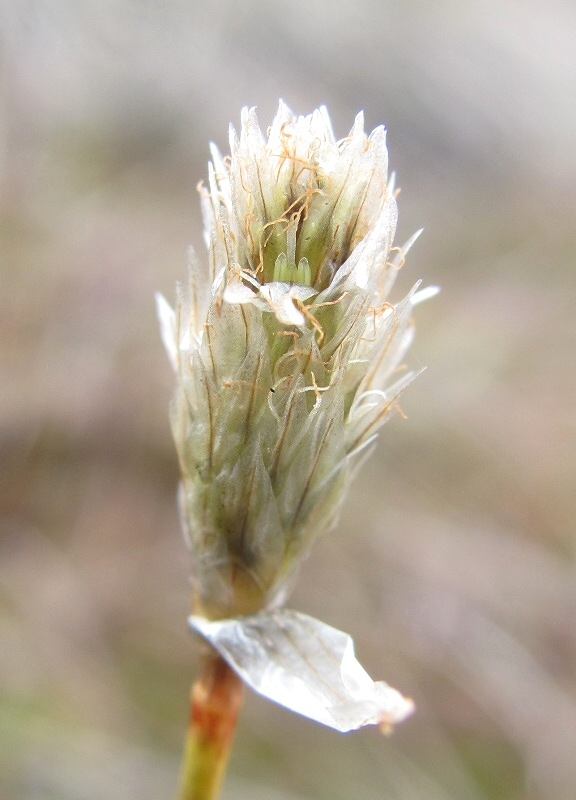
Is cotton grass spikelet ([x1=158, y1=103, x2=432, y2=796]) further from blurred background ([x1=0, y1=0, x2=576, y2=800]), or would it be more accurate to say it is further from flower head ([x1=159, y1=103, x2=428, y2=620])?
blurred background ([x1=0, y1=0, x2=576, y2=800])

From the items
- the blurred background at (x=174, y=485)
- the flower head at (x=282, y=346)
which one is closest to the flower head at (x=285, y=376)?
the flower head at (x=282, y=346)

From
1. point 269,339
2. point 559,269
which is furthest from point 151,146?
point 269,339

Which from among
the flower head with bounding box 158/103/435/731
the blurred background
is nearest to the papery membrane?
the flower head with bounding box 158/103/435/731

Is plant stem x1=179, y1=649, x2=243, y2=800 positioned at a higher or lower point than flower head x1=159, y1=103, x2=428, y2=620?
lower

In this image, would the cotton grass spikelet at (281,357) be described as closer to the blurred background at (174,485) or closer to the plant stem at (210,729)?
the plant stem at (210,729)

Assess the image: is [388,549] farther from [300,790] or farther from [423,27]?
[423,27]

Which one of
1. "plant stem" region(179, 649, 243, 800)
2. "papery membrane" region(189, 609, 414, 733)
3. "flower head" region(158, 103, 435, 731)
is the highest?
"flower head" region(158, 103, 435, 731)

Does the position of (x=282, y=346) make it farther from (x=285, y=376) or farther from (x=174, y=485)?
(x=174, y=485)

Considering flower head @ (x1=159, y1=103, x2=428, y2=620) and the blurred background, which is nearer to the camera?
flower head @ (x1=159, y1=103, x2=428, y2=620)
